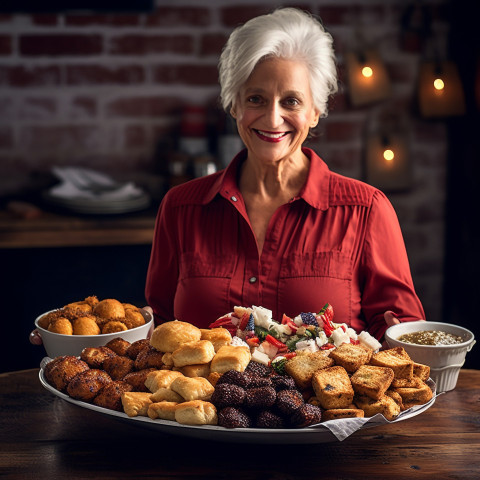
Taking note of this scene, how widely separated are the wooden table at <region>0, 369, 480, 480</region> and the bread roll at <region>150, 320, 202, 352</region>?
0.16 m

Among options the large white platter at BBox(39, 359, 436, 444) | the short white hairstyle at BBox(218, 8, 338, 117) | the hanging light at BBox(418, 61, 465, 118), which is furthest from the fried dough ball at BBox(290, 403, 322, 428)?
the hanging light at BBox(418, 61, 465, 118)

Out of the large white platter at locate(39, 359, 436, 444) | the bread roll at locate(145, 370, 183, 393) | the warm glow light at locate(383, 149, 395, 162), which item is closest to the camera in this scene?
the large white platter at locate(39, 359, 436, 444)

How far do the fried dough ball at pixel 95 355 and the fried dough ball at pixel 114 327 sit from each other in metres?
0.11

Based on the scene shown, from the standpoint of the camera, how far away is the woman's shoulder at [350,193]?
2041 millimetres

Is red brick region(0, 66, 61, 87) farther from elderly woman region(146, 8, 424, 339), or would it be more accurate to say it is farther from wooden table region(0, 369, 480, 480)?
wooden table region(0, 369, 480, 480)

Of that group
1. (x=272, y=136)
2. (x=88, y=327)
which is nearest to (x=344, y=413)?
(x=88, y=327)

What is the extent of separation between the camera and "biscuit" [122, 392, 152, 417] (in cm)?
126

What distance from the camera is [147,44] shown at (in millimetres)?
3146

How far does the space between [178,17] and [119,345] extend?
200 cm

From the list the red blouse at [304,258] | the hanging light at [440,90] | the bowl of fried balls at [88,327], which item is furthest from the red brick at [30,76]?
the bowl of fried balls at [88,327]

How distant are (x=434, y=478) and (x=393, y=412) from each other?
12 centimetres

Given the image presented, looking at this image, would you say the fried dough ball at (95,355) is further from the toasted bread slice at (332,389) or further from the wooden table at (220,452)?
the toasted bread slice at (332,389)

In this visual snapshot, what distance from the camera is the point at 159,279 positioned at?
2.17 m

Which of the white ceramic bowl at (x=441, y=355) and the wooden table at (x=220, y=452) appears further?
the white ceramic bowl at (x=441, y=355)
